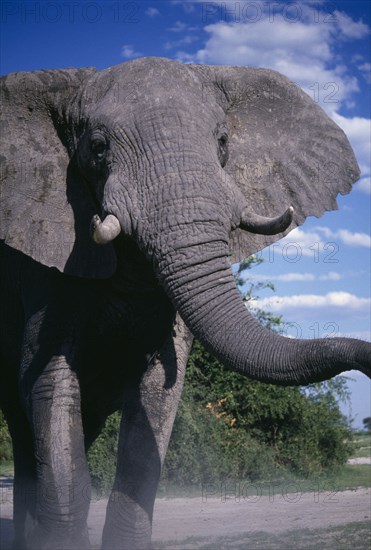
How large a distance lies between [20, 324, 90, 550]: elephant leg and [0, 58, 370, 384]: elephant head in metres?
0.62

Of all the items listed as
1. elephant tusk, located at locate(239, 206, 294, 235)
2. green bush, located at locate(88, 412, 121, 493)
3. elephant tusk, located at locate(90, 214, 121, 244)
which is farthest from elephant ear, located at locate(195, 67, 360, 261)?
green bush, located at locate(88, 412, 121, 493)

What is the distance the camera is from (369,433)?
37344 millimetres

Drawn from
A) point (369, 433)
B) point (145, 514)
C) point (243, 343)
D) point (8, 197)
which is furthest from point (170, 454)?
point (369, 433)

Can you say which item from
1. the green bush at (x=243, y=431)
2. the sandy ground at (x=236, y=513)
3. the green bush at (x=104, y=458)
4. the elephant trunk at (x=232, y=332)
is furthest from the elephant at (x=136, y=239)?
the green bush at (x=243, y=431)

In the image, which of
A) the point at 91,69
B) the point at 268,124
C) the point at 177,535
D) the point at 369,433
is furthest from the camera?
the point at 369,433

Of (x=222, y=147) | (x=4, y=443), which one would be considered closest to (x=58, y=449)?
(x=222, y=147)

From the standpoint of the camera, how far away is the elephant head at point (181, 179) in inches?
176

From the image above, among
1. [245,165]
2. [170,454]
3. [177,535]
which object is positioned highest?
[245,165]

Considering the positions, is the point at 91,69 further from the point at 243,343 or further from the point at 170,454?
the point at 170,454

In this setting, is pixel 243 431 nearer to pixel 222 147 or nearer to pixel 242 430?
pixel 242 430

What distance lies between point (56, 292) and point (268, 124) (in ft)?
6.20

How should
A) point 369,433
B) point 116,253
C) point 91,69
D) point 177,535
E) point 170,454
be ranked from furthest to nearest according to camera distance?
point 369,433 → point 170,454 → point 177,535 → point 91,69 → point 116,253

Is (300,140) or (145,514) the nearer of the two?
(145,514)

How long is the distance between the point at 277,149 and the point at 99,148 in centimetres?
156
